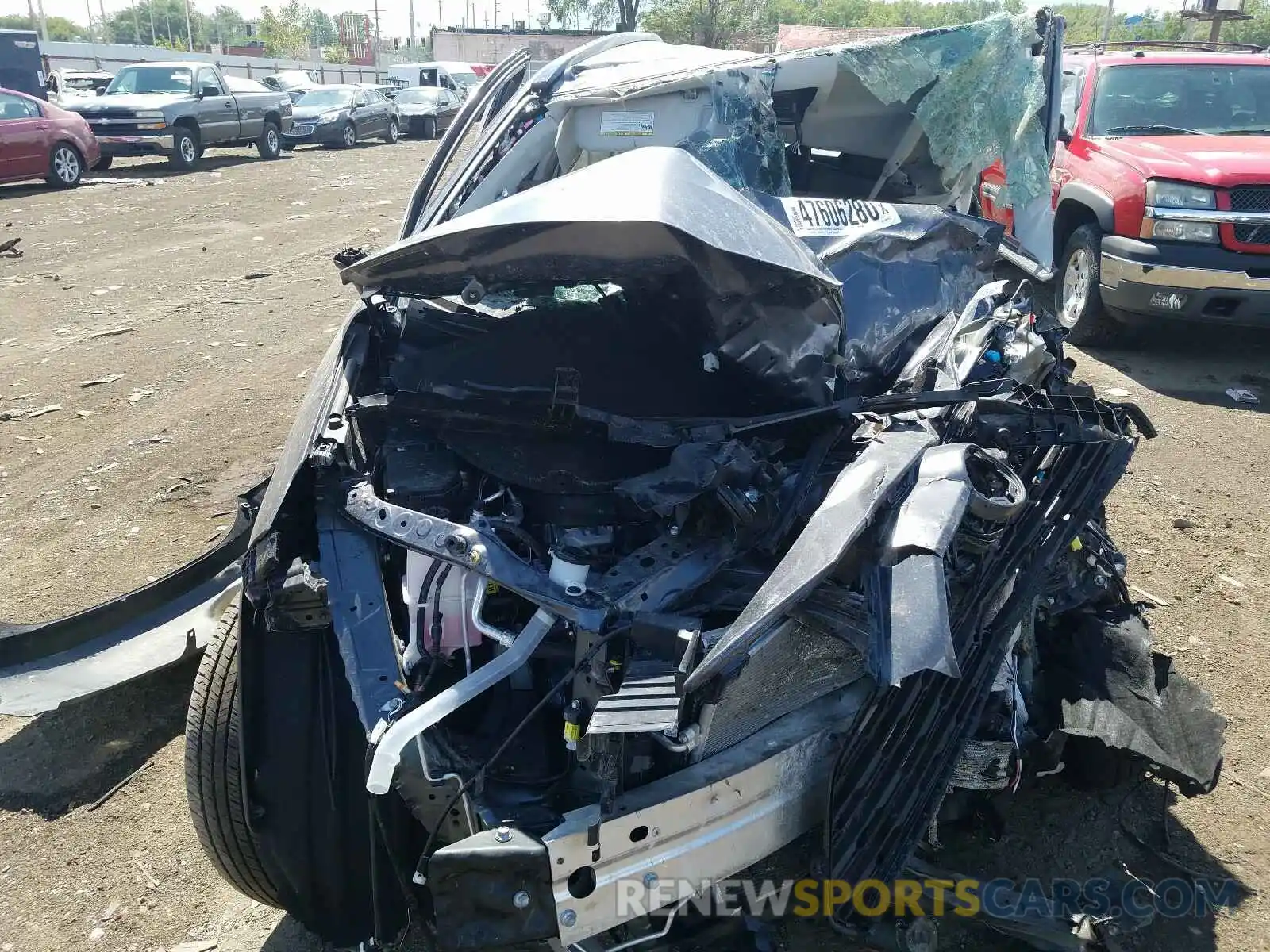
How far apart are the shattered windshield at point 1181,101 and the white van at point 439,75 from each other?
22.9m

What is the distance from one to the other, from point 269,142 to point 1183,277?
16.1m

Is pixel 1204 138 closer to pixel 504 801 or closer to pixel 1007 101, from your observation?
pixel 1007 101

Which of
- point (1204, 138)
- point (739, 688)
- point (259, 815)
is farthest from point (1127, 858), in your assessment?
point (1204, 138)

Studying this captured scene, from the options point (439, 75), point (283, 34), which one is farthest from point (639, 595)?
point (283, 34)

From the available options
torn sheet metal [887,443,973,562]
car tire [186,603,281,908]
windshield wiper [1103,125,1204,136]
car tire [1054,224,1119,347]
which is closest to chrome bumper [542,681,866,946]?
torn sheet metal [887,443,973,562]

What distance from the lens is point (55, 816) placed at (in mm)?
2688

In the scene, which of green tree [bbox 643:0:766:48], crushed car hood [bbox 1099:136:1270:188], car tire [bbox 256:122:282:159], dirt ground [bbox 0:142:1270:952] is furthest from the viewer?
green tree [bbox 643:0:766:48]

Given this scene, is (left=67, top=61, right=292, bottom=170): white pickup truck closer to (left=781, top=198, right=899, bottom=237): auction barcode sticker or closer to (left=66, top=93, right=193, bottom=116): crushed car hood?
(left=66, top=93, right=193, bottom=116): crushed car hood

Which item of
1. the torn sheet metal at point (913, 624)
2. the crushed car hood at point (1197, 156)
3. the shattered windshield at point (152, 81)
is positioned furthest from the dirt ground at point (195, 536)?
the shattered windshield at point (152, 81)

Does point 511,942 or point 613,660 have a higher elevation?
point 613,660

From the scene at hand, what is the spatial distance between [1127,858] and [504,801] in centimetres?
175

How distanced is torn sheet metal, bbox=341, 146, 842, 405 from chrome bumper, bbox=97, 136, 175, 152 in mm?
14897

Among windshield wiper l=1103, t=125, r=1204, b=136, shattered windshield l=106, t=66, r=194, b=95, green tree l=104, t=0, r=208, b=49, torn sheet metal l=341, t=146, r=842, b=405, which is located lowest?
torn sheet metal l=341, t=146, r=842, b=405

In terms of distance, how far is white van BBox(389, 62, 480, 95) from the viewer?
2755 cm
